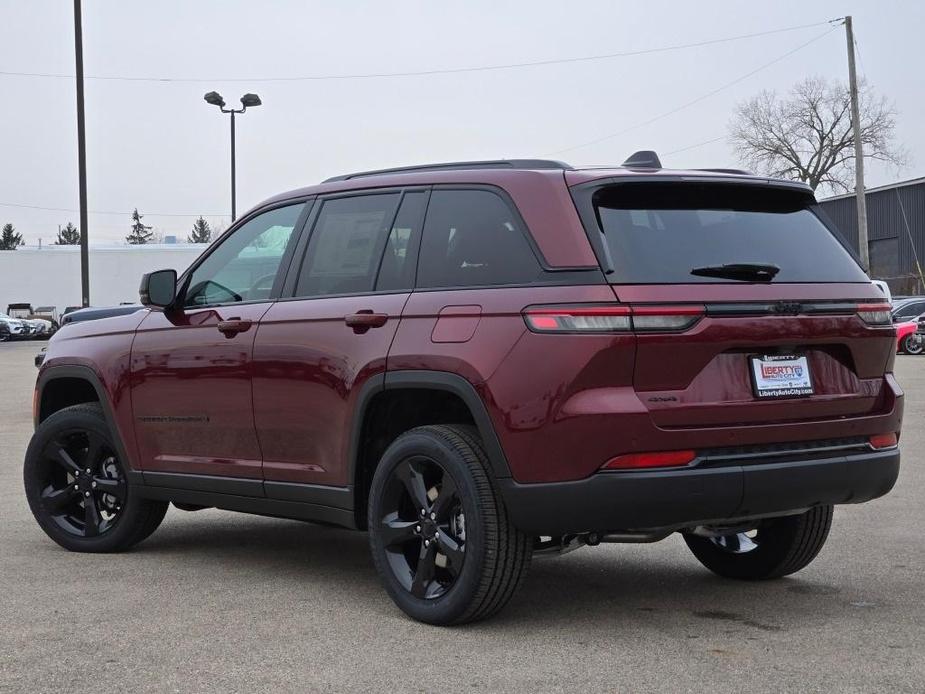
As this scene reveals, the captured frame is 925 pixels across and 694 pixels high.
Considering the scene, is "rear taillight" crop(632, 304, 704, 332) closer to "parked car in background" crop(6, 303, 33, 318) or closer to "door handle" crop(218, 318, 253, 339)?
"door handle" crop(218, 318, 253, 339)

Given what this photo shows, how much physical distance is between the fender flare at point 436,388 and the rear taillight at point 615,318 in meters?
0.39

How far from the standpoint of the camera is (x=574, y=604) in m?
5.77

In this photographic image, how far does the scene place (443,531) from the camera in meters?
5.29

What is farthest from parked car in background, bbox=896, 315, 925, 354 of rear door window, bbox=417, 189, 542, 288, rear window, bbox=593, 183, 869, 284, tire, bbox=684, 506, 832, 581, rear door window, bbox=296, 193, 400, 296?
rear door window, bbox=417, 189, 542, 288

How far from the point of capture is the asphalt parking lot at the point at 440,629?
4559 millimetres

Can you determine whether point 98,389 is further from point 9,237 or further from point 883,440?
point 9,237

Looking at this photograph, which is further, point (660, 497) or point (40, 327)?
point (40, 327)

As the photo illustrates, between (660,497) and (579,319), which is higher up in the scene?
(579,319)

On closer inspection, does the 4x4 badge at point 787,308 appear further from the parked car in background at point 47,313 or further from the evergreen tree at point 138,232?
the evergreen tree at point 138,232

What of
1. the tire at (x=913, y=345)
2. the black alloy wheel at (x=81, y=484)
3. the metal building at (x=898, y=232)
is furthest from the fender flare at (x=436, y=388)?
the metal building at (x=898, y=232)

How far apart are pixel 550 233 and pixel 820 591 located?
7.02ft

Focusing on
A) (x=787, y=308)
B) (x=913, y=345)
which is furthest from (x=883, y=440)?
(x=913, y=345)

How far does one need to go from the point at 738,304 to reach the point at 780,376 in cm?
34

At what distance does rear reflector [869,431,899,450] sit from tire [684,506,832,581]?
550 mm
